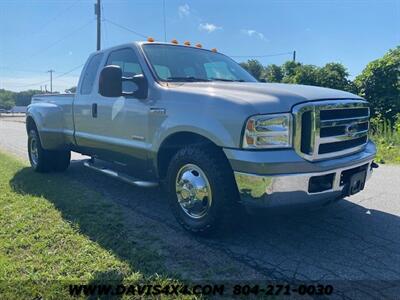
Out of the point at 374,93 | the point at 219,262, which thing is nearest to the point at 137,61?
the point at 219,262

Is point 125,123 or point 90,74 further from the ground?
point 90,74

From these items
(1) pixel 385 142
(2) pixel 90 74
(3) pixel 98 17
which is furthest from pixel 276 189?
(3) pixel 98 17

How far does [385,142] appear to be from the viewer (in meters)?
9.66

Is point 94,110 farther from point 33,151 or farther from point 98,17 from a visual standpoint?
point 98,17

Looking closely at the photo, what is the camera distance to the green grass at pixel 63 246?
2877mm

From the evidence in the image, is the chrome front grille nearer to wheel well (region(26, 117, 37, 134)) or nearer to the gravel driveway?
the gravel driveway

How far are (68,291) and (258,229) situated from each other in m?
1.94

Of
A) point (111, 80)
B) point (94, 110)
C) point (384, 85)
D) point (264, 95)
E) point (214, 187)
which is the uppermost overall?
point (384, 85)

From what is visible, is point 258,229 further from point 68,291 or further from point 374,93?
point 374,93

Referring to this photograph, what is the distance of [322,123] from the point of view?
3.22m

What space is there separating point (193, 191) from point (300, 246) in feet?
3.56

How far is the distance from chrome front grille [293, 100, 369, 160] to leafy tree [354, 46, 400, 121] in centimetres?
1010

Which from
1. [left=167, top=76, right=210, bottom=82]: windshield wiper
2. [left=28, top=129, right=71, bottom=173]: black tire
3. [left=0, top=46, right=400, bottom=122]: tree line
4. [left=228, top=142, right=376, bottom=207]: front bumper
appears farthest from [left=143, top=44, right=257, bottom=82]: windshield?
[left=0, top=46, right=400, bottom=122]: tree line

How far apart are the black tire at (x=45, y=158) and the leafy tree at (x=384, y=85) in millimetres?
10349
